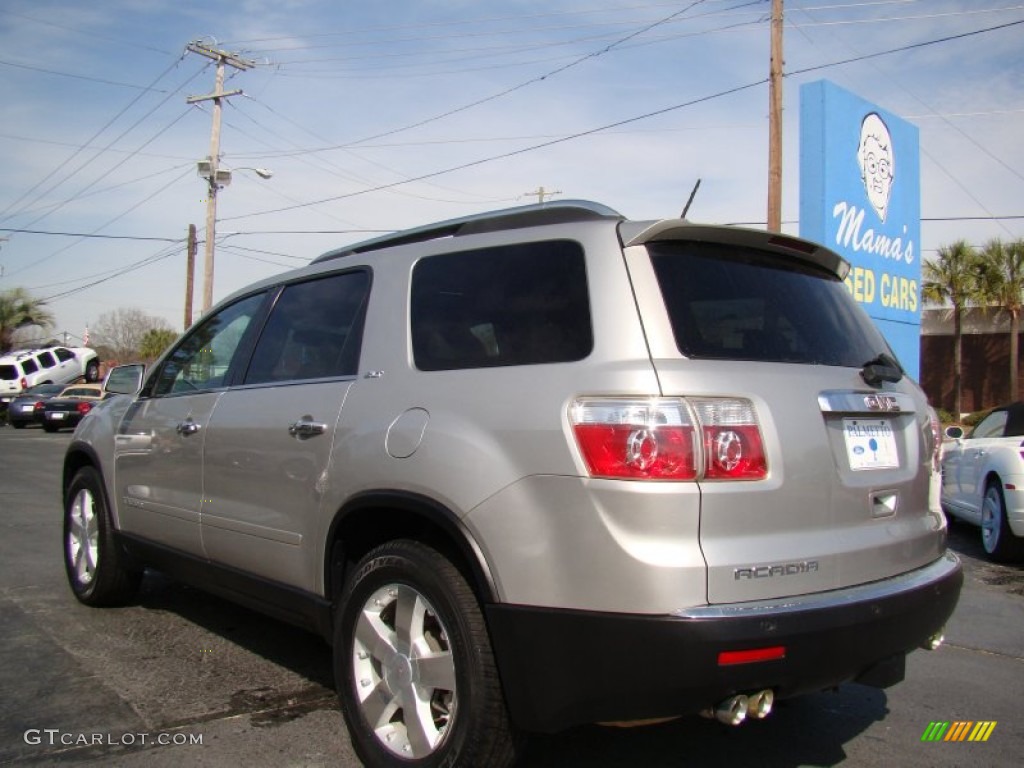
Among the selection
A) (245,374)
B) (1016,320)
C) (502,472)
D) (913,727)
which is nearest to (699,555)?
(502,472)

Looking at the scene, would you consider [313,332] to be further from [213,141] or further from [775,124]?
[213,141]

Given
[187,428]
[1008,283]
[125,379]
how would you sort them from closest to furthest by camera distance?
1. [187,428]
2. [125,379]
3. [1008,283]

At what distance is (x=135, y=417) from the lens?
5020 mm

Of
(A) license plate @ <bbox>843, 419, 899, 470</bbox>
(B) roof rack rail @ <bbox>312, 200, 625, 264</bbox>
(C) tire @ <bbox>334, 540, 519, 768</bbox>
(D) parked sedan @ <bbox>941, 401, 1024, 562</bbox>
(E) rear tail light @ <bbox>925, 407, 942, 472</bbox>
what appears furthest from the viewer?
(D) parked sedan @ <bbox>941, 401, 1024, 562</bbox>

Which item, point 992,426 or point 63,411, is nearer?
point 992,426

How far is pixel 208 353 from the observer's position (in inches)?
186

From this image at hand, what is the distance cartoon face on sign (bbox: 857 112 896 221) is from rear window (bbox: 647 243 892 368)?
44.0 feet

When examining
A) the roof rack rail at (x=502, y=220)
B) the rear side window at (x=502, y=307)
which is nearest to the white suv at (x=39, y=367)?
the roof rack rail at (x=502, y=220)

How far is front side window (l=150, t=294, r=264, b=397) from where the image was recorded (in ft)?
14.7

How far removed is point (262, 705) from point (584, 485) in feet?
7.14

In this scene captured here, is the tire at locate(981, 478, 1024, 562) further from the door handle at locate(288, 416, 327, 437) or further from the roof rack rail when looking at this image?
the door handle at locate(288, 416, 327, 437)

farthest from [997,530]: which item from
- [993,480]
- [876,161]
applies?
[876,161]

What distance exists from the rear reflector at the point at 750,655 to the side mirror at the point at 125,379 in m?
3.98

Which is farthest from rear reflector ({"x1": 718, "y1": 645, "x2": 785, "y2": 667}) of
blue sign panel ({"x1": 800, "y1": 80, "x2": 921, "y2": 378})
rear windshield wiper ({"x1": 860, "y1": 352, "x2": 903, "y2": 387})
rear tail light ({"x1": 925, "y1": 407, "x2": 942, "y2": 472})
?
blue sign panel ({"x1": 800, "y1": 80, "x2": 921, "y2": 378})
